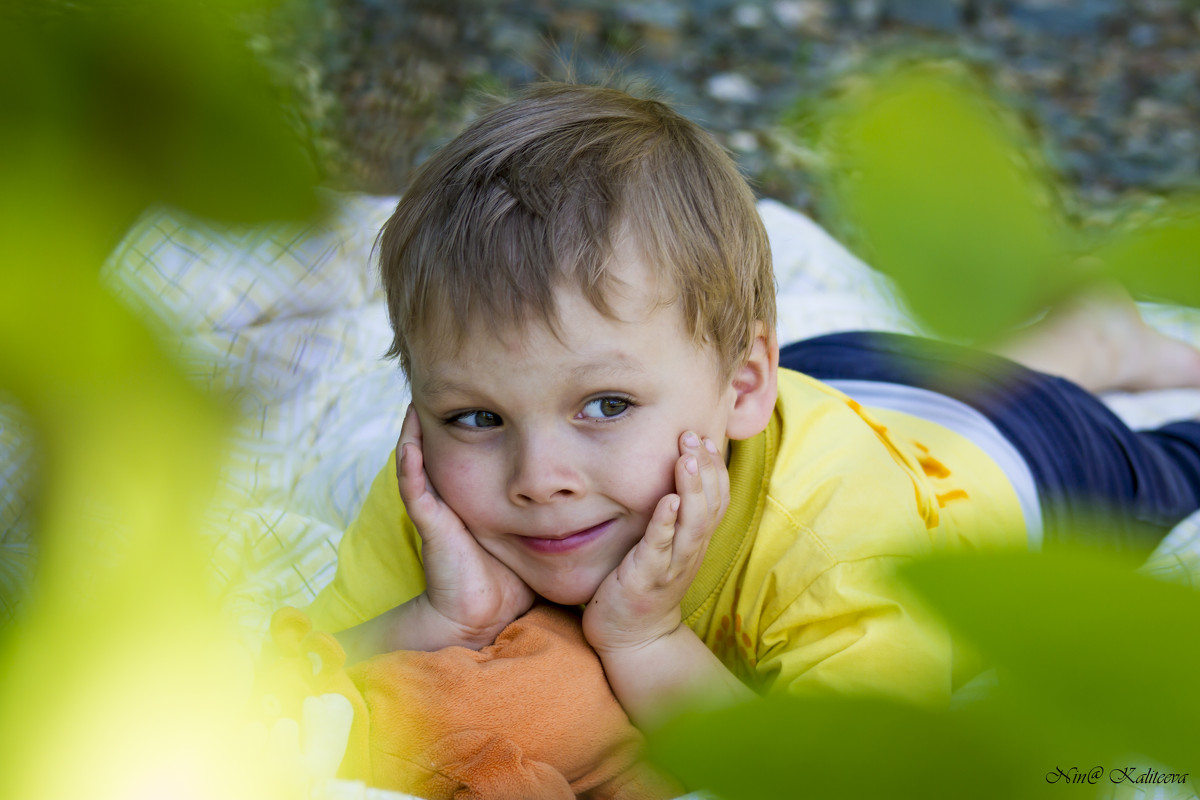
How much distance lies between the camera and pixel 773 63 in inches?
153

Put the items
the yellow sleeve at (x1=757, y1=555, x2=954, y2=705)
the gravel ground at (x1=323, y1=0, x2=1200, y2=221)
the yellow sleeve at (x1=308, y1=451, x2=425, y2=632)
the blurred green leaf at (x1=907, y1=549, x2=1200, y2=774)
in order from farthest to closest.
Result: 1. the yellow sleeve at (x1=308, y1=451, x2=425, y2=632)
2. the yellow sleeve at (x1=757, y1=555, x2=954, y2=705)
3. the gravel ground at (x1=323, y1=0, x2=1200, y2=221)
4. the blurred green leaf at (x1=907, y1=549, x2=1200, y2=774)

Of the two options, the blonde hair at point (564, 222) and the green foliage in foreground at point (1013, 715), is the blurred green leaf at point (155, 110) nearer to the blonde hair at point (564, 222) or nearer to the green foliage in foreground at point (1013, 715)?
the green foliage in foreground at point (1013, 715)

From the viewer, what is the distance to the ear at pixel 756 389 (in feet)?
4.25

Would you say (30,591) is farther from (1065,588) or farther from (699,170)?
(699,170)

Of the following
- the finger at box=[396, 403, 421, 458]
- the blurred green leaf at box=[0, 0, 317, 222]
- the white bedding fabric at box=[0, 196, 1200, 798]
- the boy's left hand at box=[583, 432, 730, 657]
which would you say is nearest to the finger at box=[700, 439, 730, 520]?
the boy's left hand at box=[583, 432, 730, 657]

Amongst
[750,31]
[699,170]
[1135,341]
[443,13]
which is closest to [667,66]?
[750,31]

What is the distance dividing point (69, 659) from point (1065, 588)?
15cm

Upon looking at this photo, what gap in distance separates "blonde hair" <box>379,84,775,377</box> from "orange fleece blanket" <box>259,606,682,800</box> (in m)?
0.34

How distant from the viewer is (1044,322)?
253mm

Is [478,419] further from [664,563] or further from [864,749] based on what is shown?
[864,749]

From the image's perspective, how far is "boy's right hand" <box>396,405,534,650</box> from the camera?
1218 millimetres

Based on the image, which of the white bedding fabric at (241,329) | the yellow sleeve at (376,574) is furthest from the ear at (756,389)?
the white bedding fabric at (241,329)

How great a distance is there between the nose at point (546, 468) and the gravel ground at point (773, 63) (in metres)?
0.31

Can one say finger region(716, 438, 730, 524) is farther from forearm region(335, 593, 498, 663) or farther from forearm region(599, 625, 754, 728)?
forearm region(335, 593, 498, 663)
